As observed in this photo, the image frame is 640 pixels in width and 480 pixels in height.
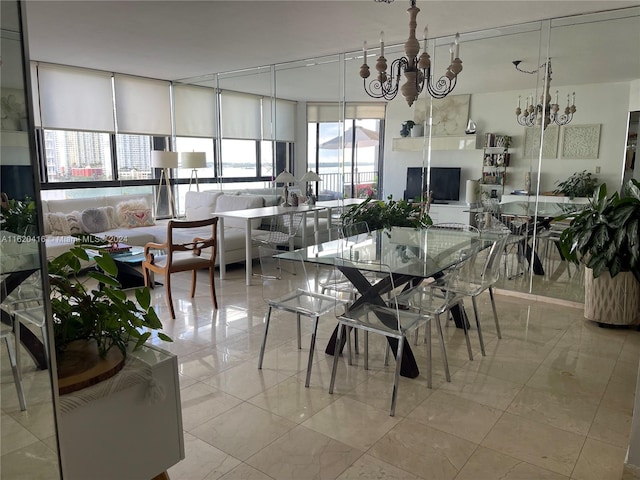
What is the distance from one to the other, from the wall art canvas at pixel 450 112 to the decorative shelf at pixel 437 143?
96mm

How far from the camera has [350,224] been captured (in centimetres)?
404

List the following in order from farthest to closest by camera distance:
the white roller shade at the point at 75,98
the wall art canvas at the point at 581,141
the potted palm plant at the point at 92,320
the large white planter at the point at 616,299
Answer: the white roller shade at the point at 75,98 < the wall art canvas at the point at 581,141 < the large white planter at the point at 616,299 < the potted palm plant at the point at 92,320

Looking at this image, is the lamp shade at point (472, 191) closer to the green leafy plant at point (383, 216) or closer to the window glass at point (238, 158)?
the green leafy plant at point (383, 216)

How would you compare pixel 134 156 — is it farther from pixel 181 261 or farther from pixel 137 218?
pixel 181 261

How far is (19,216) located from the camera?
955 millimetres

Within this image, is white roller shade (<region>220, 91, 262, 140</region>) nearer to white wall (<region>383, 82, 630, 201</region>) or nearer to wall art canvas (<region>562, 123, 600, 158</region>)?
white wall (<region>383, 82, 630, 201</region>)

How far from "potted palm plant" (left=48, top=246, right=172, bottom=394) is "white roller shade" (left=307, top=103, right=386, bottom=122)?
18.2 ft

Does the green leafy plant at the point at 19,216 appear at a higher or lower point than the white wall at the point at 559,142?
lower

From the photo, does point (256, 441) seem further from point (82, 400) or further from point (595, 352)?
point (595, 352)

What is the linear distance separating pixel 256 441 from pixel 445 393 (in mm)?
1195

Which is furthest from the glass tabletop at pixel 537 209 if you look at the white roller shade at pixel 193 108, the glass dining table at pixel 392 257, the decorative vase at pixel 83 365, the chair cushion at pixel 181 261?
the white roller shade at pixel 193 108

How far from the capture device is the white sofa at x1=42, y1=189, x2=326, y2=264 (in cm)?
591

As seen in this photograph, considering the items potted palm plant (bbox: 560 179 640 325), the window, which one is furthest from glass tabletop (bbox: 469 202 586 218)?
the window

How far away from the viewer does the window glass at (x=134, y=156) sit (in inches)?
289
